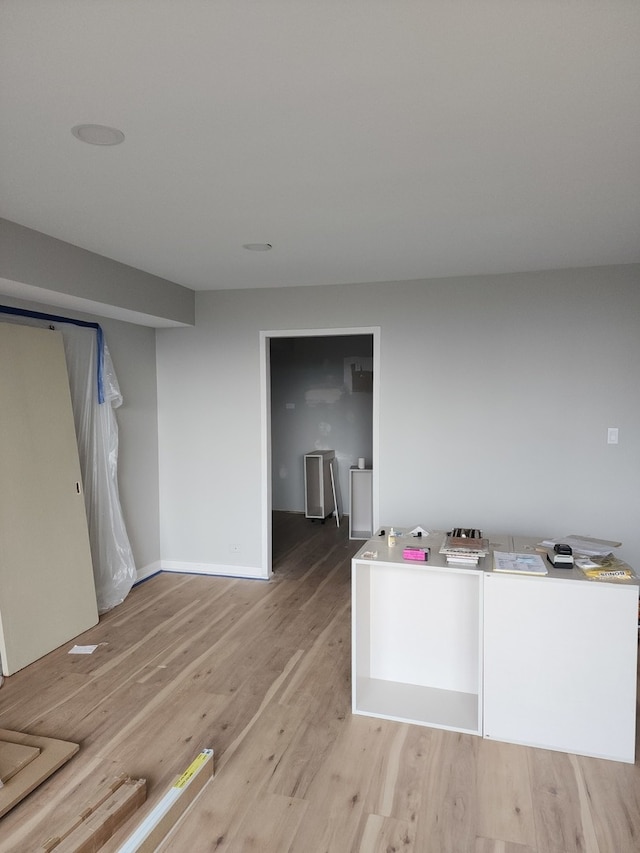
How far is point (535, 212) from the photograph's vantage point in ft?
9.00

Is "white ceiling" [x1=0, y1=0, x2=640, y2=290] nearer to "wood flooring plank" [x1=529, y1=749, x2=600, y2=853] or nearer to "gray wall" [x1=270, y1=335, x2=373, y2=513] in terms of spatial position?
"wood flooring plank" [x1=529, y1=749, x2=600, y2=853]

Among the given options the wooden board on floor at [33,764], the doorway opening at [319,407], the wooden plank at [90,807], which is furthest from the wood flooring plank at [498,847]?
the doorway opening at [319,407]

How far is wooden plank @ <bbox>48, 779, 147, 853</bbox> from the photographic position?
1.83 m

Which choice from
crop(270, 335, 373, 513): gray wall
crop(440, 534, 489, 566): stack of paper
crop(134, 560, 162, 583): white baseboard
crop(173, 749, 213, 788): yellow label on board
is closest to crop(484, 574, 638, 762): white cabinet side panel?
crop(440, 534, 489, 566): stack of paper

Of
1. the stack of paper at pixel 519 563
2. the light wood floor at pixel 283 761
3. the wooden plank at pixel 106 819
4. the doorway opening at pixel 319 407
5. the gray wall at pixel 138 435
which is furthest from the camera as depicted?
the doorway opening at pixel 319 407

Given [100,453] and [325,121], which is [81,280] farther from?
[325,121]

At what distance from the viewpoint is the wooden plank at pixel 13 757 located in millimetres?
2225

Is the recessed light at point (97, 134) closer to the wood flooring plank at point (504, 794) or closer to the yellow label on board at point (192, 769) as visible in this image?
the yellow label on board at point (192, 769)

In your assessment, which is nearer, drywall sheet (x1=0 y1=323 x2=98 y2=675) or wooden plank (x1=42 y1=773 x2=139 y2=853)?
wooden plank (x1=42 y1=773 x2=139 y2=853)

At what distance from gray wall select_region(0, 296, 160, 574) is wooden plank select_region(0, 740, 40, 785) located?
2.23 meters

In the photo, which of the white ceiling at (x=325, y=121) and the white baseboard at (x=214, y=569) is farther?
the white baseboard at (x=214, y=569)

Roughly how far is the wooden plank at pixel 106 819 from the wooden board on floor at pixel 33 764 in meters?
0.35

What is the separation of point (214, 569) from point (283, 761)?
2.62m

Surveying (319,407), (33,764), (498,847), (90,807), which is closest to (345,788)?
(498,847)
